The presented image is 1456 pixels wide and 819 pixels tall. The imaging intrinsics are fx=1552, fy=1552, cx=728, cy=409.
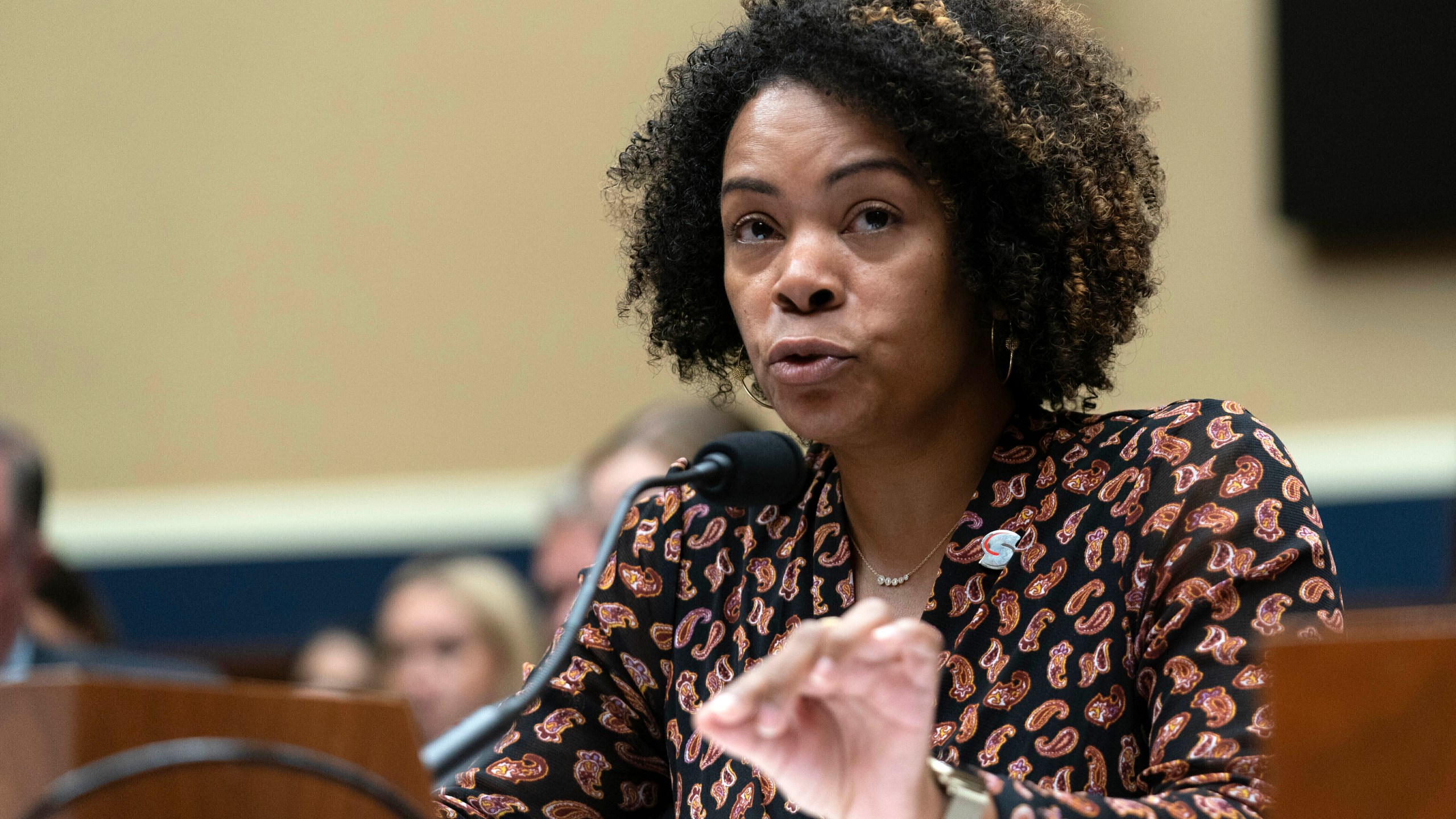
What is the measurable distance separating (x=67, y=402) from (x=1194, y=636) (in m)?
4.00

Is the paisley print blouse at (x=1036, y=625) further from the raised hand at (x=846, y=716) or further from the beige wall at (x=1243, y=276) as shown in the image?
the beige wall at (x=1243, y=276)

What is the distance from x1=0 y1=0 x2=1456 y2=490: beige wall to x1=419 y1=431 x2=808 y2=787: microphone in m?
2.73

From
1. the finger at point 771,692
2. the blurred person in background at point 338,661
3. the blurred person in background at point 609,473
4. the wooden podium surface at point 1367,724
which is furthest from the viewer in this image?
the blurred person in background at point 338,661

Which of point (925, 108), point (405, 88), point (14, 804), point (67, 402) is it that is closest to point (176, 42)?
point (405, 88)

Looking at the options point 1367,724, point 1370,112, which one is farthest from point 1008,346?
point 1370,112

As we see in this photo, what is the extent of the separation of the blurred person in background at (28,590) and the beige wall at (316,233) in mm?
852

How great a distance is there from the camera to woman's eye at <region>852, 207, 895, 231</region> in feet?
4.98

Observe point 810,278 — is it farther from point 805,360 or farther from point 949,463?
point 949,463

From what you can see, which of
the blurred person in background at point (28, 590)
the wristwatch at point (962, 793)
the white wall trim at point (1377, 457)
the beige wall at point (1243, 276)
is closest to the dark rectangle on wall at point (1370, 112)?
the beige wall at point (1243, 276)

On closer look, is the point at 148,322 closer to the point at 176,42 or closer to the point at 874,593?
the point at 176,42

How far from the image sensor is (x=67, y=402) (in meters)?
4.53

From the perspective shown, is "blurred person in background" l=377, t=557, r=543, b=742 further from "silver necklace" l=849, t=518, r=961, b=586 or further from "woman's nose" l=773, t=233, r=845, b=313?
"woman's nose" l=773, t=233, r=845, b=313

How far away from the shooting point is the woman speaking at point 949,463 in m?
1.34

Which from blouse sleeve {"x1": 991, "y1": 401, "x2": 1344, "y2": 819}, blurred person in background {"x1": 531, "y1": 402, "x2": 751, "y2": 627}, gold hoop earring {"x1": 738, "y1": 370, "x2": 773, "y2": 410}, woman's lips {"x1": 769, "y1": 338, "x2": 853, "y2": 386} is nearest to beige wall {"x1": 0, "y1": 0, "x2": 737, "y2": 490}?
blurred person in background {"x1": 531, "y1": 402, "x2": 751, "y2": 627}
